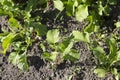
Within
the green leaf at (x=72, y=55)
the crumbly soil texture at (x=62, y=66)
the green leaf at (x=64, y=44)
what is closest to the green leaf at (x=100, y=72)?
the crumbly soil texture at (x=62, y=66)

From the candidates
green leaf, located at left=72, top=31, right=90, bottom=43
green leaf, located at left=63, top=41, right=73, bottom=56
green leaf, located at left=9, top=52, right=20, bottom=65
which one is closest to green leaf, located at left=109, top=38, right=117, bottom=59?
green leaf, located at left=72, top=31, right=90, bottom=43

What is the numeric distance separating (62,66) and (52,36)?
223 mm

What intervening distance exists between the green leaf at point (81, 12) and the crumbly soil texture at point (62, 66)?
6cm

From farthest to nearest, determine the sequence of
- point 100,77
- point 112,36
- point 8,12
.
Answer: point 8,12 → point 112,36 → point 100,77

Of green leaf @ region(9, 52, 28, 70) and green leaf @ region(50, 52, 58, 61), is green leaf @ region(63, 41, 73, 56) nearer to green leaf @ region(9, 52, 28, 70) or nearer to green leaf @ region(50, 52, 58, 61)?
Answer: green leaf @ region(50, 52, 58, 61)

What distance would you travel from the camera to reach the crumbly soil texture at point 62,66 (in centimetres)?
204

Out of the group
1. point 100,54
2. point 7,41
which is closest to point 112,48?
point 100,54

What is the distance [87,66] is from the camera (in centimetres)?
205

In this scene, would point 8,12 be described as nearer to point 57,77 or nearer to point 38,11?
point 38,11

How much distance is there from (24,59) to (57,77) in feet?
0.88

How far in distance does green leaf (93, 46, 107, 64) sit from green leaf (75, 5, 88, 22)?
0.29 meters

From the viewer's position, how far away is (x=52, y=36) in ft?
6.80

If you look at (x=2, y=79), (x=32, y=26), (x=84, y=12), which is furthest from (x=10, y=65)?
(x=84, y=12)

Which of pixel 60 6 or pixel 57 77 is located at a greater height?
pixel 60 6
